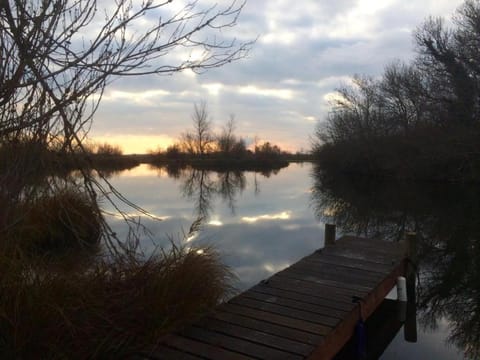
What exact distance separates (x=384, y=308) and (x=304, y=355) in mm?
3979

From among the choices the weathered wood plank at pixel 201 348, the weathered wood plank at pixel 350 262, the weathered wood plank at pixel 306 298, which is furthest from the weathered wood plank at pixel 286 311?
the weathered wood plank at pixel 350 262

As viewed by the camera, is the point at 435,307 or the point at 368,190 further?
the point at 368,190

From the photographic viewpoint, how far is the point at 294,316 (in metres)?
4.07

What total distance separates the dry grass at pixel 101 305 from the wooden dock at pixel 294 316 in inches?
8.6

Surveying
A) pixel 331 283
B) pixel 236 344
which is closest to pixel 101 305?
pixel 236 344

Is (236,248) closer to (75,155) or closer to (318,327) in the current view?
(318,327)

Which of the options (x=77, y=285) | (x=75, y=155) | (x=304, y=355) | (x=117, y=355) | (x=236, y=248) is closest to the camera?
(x=75, y=155)

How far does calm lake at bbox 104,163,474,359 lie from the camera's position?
20.1 feet

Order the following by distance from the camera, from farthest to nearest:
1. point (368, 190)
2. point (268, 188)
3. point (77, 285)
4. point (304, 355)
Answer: point (268, 188), point (368, 190), point (77, 285), point (304, 355)

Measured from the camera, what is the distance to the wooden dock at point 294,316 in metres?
3.32

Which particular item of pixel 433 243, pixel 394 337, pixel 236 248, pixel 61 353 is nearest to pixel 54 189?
pixel 61 353

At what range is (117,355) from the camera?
304 centimetres

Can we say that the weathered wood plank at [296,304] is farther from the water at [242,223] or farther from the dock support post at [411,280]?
the dock support post at [411,280]

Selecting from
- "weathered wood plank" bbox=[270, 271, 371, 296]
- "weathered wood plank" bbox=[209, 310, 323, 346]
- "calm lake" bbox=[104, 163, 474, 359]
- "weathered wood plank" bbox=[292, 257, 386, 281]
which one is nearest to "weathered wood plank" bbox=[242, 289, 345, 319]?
"weathered wood plank" bbox=[209, 310, 323, 346]
